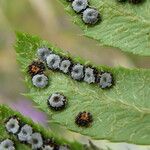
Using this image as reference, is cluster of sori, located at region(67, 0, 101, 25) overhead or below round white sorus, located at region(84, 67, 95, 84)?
overhead

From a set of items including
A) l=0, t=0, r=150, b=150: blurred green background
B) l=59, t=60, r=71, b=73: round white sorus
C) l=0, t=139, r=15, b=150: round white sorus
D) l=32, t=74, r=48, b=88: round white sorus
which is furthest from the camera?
l=0, t=0, r=150, b=150: blurred green background

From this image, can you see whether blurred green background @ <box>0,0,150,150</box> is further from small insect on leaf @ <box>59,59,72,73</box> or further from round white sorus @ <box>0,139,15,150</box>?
round white sorus @ <box>0,139,15,150</box>

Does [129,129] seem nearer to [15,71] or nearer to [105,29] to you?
[105,29]

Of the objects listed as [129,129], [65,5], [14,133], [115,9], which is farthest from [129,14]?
[14,133]

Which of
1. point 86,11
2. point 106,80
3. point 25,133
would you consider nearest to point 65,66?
point 106,80

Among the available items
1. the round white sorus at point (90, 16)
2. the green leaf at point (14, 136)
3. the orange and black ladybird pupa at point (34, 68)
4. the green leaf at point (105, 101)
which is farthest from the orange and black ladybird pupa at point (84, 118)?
the round white sorus at point (90, 16)

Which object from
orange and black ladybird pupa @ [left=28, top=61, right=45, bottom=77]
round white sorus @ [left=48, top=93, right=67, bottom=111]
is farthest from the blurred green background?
round white sorus @ [left=48, top=93, right=67, bottom=111]
